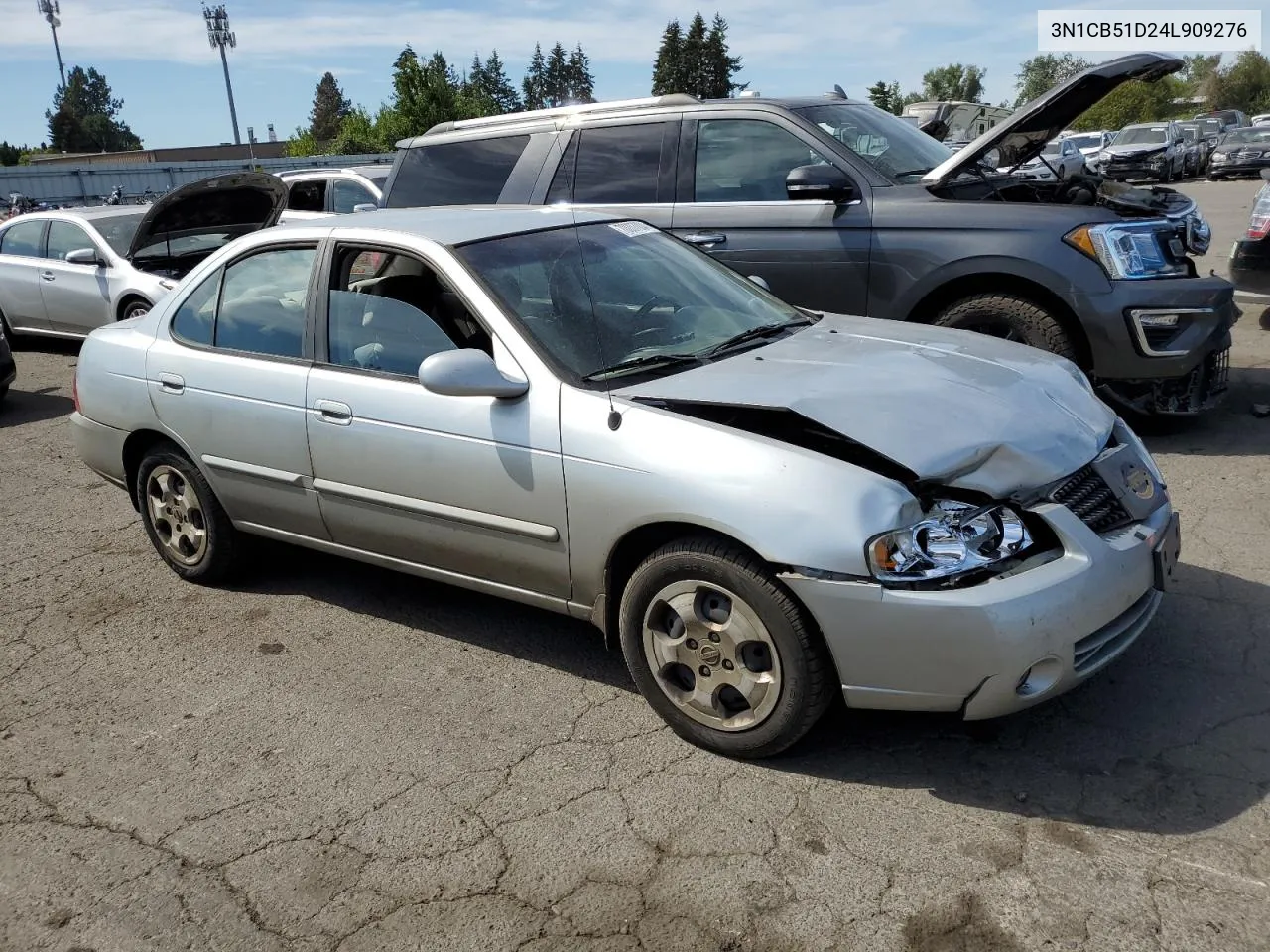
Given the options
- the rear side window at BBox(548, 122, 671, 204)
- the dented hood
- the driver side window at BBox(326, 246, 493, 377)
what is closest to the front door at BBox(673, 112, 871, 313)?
the rear side window at BBox(548, 122, 671, 204)

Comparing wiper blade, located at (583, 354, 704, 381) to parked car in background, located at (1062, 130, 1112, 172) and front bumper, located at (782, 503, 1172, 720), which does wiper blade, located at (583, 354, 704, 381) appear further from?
parked car in background, located at (1062, 130, 1112, 172)

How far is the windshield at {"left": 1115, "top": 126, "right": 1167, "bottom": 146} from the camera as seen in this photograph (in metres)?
31.7

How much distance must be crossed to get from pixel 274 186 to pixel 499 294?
20.2 ft

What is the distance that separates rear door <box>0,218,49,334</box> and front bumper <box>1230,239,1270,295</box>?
35.4 ft

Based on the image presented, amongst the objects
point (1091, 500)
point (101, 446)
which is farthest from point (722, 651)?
point (101, 446)

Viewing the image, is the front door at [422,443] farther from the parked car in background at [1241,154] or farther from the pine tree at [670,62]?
the pine tree at [670,62]

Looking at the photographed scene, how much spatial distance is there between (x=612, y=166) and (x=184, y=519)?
3447mm

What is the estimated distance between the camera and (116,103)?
138500 mm

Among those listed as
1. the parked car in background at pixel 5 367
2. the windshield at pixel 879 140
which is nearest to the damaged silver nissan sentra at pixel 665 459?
the windshield at pixel 879 140

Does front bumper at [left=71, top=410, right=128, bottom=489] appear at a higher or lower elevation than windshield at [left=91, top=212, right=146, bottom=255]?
lower

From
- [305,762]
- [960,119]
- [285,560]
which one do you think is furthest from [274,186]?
[960,119]

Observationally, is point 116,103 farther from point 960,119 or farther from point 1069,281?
point 1069,281

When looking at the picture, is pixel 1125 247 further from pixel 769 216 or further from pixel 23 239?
pixel 23 239

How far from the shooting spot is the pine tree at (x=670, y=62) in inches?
3479
